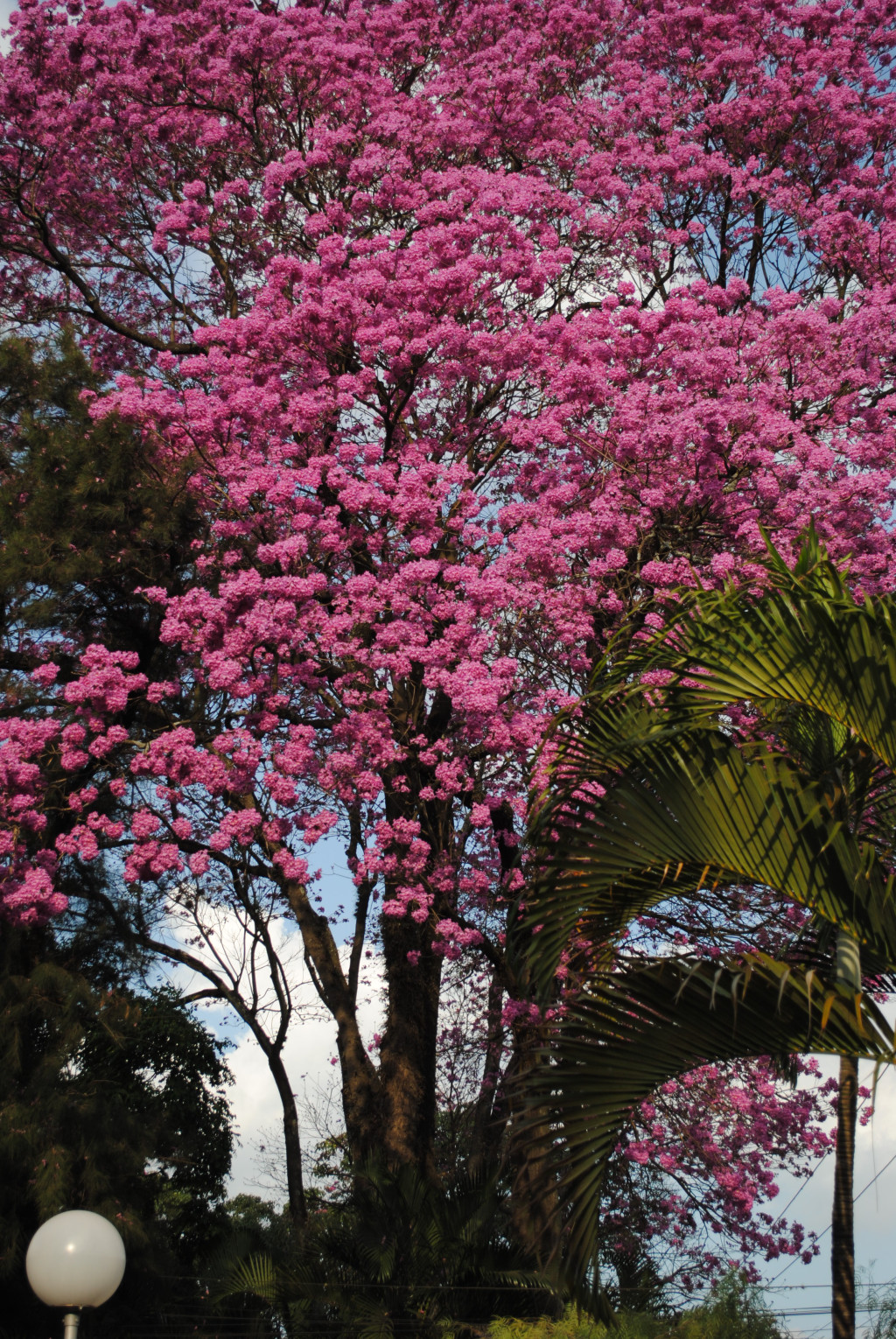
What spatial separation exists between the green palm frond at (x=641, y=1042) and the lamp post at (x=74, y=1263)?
3098mm

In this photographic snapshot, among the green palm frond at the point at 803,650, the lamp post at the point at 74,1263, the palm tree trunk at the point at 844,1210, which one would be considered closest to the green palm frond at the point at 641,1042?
the palm tree trunk at the point at 844,1210

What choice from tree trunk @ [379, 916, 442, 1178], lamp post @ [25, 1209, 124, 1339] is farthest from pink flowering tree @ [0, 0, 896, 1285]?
lamp post @ [25, 1209, 124, 1339]

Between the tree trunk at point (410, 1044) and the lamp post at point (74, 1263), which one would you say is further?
the tree trunk at point (410, 1044)

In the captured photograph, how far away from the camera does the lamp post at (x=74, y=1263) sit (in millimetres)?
6809

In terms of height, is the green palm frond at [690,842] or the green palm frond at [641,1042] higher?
the green palm frond at [690,842]

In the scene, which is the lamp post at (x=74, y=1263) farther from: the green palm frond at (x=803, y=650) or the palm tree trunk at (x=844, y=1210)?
the green palm frond at (x=803, y=650)

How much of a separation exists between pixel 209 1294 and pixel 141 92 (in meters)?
11.9

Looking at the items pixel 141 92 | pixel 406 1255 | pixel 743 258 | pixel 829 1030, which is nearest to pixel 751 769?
pixel 829 1030

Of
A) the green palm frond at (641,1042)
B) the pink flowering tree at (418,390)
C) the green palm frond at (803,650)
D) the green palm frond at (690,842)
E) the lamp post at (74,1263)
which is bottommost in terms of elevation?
the lamp post at (74,1263)

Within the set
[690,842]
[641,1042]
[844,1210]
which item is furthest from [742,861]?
[844,1210]

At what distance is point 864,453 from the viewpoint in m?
10.5

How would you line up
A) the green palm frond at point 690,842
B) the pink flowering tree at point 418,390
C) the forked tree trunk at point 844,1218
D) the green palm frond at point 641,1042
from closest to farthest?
the green palm frond at point 641,1042 → the green palm frond at point 690,842 → the forked tree trunk at point 844,1218 → the pink flowering tree at point 418,390

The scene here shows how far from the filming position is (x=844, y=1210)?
5480mm

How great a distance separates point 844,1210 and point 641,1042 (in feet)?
4.38
